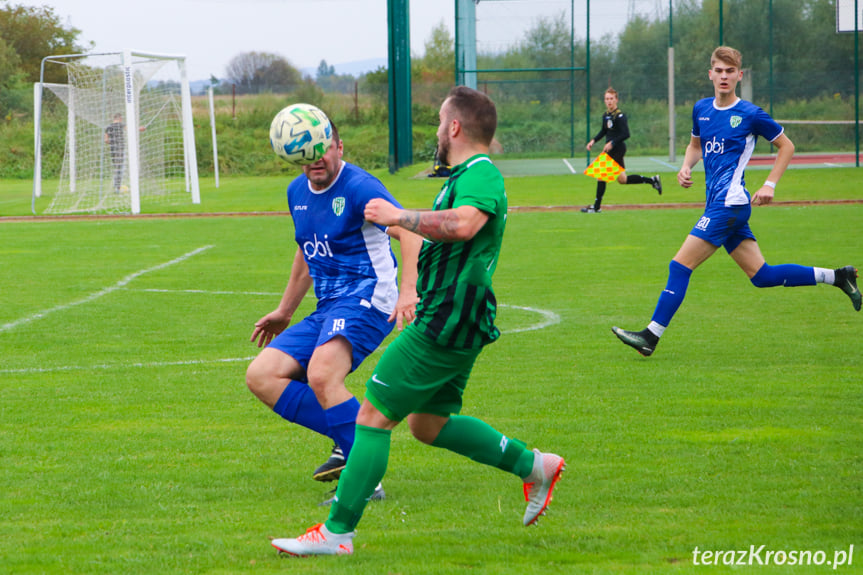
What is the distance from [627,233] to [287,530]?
1274 centimetres

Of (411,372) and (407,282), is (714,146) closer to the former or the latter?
(407,282)

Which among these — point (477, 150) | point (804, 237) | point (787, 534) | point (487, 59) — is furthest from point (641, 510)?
point (487, 59)

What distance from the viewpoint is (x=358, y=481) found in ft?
12.7

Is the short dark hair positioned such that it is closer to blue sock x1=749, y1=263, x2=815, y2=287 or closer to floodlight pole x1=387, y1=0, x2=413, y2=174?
blue sock x1=749, y1=263, x2=815, y2=287

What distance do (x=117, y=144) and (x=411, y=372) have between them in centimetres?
2157

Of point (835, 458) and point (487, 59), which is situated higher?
point (487, 59)

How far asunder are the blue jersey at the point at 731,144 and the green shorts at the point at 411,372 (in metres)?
4.49

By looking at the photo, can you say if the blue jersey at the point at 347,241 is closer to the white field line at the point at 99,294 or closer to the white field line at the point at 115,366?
the white field line at the point at 115,366

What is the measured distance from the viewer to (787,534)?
401cm

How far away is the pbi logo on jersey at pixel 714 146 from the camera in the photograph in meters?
7.98

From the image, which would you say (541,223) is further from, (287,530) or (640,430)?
(287,530)

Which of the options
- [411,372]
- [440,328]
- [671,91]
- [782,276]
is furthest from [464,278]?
[671,91]

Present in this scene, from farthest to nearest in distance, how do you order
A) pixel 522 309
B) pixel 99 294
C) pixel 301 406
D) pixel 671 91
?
pixel 671 91 → pixel 99 294 → pixel 522 309 → pixel 301 406

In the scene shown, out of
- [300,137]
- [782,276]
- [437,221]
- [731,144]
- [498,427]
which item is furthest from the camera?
[782,276]
